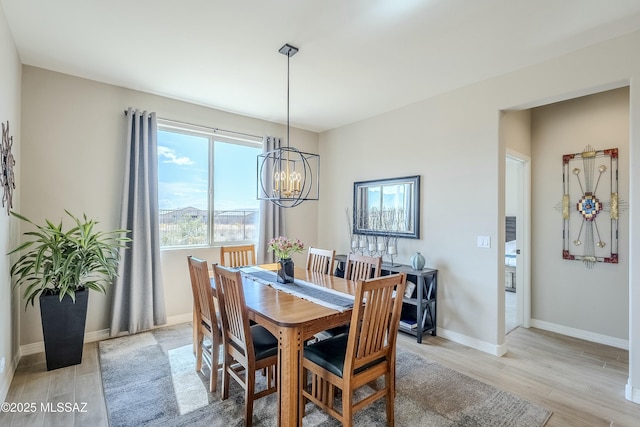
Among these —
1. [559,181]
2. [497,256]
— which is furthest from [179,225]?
[559,181]

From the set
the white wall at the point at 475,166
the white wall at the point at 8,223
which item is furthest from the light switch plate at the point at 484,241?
the white wall at the point at 8,223

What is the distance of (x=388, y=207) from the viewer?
4.29 meters

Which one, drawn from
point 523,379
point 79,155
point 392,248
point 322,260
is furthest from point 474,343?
point 79,155

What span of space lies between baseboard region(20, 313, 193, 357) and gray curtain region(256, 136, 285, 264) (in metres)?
1.22

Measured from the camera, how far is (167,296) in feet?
13.0

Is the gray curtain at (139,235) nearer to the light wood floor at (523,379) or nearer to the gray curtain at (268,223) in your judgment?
the light wood floor at (523,379)

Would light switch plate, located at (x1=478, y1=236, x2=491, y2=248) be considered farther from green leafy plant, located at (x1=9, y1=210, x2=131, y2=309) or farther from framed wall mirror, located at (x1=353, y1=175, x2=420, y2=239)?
green leafy plant, located at (x1=9, y1=210, x2=131, y2=309)

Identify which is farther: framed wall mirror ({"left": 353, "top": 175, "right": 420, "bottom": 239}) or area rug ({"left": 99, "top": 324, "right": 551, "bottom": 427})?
framed wall mirror ({"left": 353, "top": 175, "right": 420, "bottom": 239})

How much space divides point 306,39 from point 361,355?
2.39m

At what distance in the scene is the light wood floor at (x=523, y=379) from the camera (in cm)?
222

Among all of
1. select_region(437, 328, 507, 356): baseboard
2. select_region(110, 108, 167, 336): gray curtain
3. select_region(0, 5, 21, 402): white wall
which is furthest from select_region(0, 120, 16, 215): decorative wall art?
select_region(437, 328, 507, 356): baseboard

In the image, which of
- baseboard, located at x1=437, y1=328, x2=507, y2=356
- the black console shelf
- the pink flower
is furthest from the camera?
the black console shelf

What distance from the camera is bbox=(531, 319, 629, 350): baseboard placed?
3.43m

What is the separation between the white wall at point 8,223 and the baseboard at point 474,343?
3991 mm
